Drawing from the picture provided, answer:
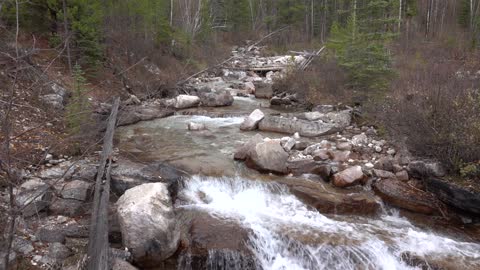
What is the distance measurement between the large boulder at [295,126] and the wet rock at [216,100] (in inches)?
150

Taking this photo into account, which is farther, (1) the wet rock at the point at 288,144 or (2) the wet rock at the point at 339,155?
(1) the wet rock at the point at 288,144

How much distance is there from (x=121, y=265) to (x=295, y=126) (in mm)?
7221

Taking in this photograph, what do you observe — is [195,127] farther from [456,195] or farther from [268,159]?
A: [456,195]

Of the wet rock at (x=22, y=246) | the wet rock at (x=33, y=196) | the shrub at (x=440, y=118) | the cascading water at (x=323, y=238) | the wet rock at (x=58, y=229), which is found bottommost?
the cascading water at (x=323, y=238)

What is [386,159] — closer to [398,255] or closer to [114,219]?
[398,255]

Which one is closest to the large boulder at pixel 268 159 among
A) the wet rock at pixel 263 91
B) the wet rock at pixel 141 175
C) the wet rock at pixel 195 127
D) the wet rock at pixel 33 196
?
the wet rock at pixel 141 175

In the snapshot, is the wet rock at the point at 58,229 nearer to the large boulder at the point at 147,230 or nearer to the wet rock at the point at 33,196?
the wet rock at the point at 33,196

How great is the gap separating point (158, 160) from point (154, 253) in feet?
11.5

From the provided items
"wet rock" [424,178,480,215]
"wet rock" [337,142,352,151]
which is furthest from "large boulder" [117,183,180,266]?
"wet rock" [337,142,352,151]

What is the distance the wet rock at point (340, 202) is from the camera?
21.5ft

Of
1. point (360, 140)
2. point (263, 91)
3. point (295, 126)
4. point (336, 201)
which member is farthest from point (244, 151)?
point (263, 91)

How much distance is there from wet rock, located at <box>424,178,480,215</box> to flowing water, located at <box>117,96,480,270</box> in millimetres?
797

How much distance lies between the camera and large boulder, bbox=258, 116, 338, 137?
10375 millimetres

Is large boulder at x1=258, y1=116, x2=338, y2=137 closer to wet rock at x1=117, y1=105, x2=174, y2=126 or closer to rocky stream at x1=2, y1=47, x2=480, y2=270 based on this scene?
rocky stream at x1=2, y1=47, x2=480, y2=270
